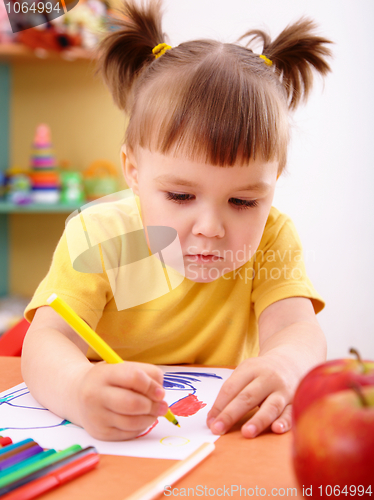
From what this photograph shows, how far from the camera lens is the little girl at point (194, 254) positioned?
401 millimetres

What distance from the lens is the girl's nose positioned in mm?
505

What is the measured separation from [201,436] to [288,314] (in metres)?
0.28

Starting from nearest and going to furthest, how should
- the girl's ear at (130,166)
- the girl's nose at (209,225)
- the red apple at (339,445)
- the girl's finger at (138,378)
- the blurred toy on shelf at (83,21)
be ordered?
the red apple at (339,445) < the girl's finger at (138,378) < the girl's nose at (209,225) < the girl's ear at (130,166) < the blurred toy on shelf at (83,21)

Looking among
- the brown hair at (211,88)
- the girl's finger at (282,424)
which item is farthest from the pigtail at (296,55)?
the girl's finger at (282,424)

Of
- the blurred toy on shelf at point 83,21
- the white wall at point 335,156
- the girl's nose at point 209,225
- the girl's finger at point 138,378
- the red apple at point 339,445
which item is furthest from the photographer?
the white wall at point 335,156

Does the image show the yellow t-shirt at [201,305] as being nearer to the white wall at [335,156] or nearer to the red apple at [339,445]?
the red apple at [339,445]

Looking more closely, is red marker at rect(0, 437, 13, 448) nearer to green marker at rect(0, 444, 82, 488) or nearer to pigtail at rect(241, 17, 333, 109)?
green marker at rect(0, 444, 82, 488)

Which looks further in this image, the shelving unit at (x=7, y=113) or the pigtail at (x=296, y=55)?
the shelving unit at (x=7, y=113)

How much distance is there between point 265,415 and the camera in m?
0.38

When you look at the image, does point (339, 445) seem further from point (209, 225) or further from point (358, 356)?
point (209, 225)

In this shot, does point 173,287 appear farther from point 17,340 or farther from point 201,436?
point 201,436

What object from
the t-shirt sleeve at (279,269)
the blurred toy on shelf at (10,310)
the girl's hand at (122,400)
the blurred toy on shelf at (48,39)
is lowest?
the blurred toy on shelf at (10,310)

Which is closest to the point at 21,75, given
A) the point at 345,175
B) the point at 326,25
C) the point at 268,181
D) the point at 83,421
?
the point at 326,25

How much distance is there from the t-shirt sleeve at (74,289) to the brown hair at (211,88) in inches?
6.5
